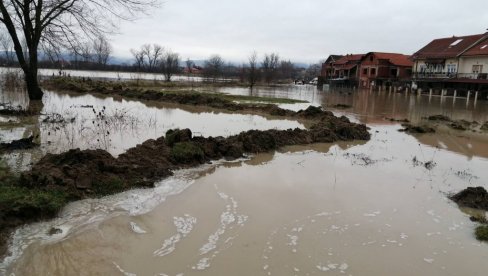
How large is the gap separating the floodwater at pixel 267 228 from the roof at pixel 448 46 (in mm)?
44260

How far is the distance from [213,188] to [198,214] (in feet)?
4.82

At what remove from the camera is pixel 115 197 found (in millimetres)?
7250

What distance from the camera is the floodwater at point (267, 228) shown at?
207 inches

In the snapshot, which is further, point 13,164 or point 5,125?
point 5,125

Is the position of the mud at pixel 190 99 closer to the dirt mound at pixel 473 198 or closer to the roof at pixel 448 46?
the dirt mound at pixel 473 198

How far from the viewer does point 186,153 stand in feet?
32.2

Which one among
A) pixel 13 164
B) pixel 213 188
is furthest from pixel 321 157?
pixel 13 164

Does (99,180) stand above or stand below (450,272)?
above

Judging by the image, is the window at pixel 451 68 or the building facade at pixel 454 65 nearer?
the building facade at pixel 454 65

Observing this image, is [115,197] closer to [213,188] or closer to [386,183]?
[213,188]

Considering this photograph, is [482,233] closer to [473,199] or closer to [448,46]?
[473,199]

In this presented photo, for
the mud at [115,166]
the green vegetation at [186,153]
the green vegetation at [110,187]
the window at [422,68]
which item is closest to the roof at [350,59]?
the window at [422,68]

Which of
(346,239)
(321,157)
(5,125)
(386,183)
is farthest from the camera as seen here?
(5,125)

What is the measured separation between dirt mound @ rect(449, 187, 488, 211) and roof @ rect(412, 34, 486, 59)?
45.7 metres
